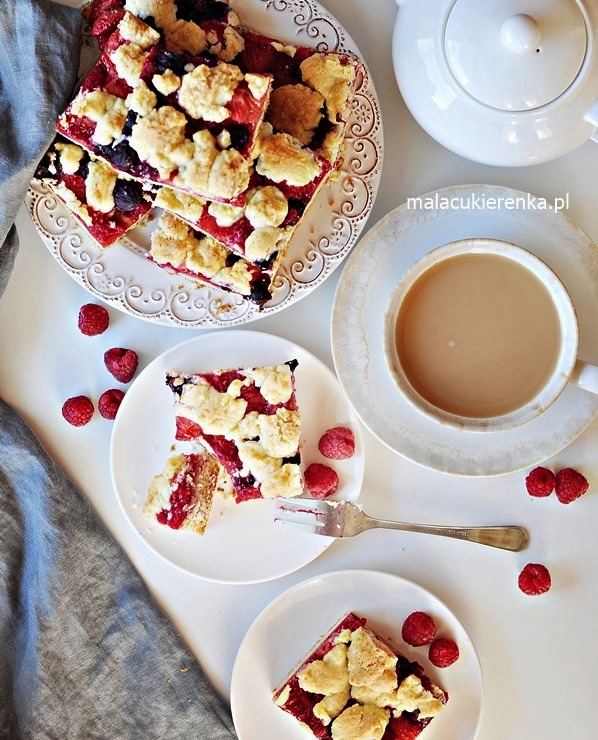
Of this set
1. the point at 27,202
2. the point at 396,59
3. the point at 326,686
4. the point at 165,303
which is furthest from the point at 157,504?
the point at 396,59

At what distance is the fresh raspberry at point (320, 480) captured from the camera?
84.7 inches

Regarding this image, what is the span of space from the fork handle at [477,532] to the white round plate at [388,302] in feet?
0.66

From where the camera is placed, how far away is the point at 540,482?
217cm

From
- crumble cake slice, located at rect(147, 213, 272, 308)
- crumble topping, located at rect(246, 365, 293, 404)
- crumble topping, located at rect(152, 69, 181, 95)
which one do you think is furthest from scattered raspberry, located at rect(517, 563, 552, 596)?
crumble topping, located at rect(152, 69, 181, 95)

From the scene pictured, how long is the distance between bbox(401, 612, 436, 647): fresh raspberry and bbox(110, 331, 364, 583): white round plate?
33cm

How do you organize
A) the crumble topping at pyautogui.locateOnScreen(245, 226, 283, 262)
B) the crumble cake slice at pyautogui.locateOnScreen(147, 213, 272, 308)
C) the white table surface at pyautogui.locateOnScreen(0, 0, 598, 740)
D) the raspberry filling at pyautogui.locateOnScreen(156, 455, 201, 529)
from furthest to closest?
1. the white table surface at pyautogui.locateOnScreen(0, 0, 598, 740)
2. the raspberry filling at pyautogui.locateOnScreen(156, 455, 201, 529)
3. the crumble cake slice at pyautogui.locateOnScreen(147, 213, 272, 308)
4. the crumble topping at pyautogui.locateOnScreen(245, 226, 283, 262)

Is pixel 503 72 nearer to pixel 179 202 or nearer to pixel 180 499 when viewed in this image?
pixel 179 202

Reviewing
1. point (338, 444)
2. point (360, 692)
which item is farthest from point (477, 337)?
point (360, 692)

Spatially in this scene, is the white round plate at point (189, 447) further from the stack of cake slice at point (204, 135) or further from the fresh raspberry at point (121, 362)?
the stack of cake slice at point (204, 135)

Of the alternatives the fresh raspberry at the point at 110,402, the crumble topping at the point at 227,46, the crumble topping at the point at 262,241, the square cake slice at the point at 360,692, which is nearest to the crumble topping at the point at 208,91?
the crumble topping at the point at 227,46

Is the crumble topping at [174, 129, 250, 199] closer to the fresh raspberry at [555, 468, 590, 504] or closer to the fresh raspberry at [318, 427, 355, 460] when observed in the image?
the fresh raspberry at [318, 427, 355, 460]

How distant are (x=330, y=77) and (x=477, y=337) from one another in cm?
76

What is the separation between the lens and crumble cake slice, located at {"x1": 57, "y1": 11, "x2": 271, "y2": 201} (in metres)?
1.78

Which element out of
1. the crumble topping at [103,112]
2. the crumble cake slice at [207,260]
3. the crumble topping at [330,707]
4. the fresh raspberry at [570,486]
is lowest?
the crumble topping at [330,707]
